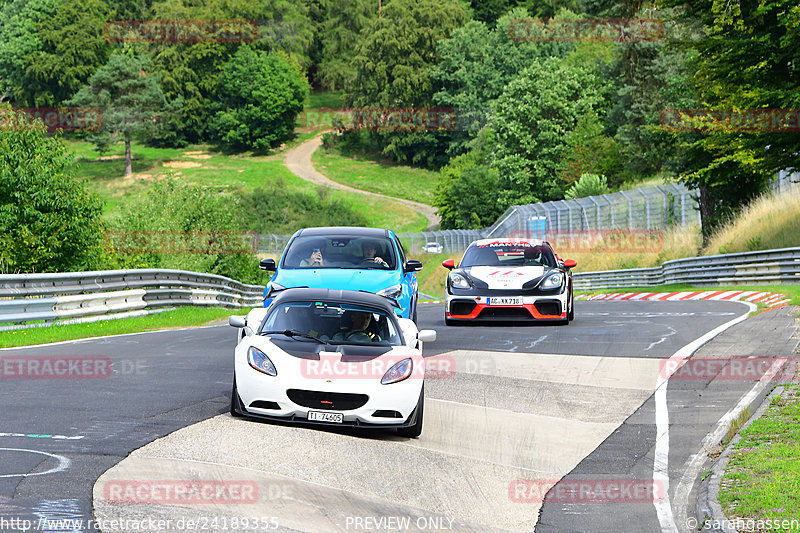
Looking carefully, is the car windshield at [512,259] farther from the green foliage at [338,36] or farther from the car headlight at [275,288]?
the green foliage at [338,36]

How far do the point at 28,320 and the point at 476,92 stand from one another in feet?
332

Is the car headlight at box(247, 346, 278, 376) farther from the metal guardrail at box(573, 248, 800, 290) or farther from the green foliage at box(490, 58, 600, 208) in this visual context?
the green foliage at box(490, 58, 600, 208)

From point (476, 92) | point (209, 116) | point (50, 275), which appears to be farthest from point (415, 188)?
point (50, 275)

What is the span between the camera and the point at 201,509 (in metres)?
5.95

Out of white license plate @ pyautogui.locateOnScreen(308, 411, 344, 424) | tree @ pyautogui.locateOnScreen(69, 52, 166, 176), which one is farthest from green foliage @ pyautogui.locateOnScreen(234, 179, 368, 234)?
white license plate @ pyautogui.locateOnScreen(308, 411, 344, 424)

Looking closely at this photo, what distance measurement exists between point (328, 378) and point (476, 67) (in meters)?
111

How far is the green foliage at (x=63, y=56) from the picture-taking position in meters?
136

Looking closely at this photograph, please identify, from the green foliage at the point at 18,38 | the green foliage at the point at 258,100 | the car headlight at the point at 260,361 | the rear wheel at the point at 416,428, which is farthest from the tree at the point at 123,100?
the rear wheel at the point at 416,428

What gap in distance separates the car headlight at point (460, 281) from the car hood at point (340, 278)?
3.85 m

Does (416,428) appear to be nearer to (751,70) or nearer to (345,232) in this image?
(345,232)

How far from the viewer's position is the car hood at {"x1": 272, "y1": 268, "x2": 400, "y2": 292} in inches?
539

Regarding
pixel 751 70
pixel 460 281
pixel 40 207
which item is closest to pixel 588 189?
pixel 751 70

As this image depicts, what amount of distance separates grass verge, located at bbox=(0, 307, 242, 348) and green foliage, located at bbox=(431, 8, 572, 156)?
277 ft

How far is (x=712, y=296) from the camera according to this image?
2706cm
